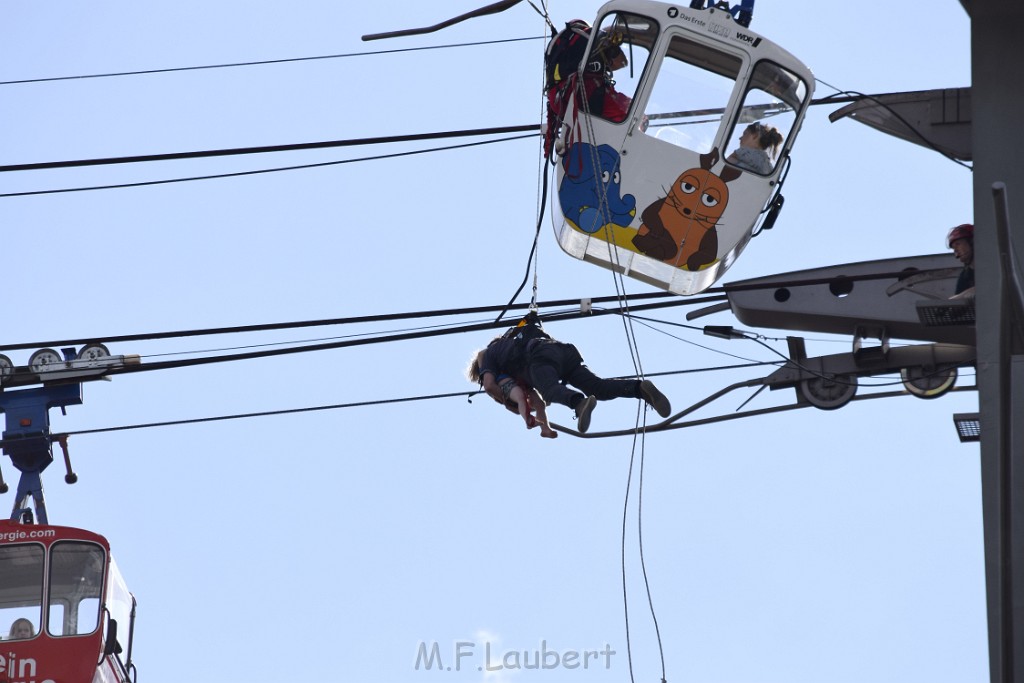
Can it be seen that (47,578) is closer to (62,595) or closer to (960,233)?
(62,595)

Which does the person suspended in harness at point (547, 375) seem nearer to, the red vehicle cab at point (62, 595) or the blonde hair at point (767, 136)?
the blonde hair at point (767, 136)

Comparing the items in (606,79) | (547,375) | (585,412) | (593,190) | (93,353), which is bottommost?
(585,412)

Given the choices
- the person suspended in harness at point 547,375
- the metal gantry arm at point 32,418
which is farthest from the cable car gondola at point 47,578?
the person suspended in harness at point 547,375

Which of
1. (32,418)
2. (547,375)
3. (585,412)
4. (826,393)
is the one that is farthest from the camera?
(32,418)

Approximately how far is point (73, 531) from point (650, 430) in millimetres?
7932

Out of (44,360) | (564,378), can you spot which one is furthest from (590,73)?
(44,360)

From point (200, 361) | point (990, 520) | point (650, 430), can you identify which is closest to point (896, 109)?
point (650, 430)

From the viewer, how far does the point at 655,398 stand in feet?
42.1

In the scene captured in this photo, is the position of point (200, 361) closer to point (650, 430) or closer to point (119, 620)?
point (650, 430)

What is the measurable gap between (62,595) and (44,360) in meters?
3.26

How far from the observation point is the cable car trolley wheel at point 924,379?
16.9 meters

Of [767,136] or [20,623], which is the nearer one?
[767,136]

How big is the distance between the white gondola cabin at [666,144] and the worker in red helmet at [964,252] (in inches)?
61.7

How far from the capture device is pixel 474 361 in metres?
14.2
